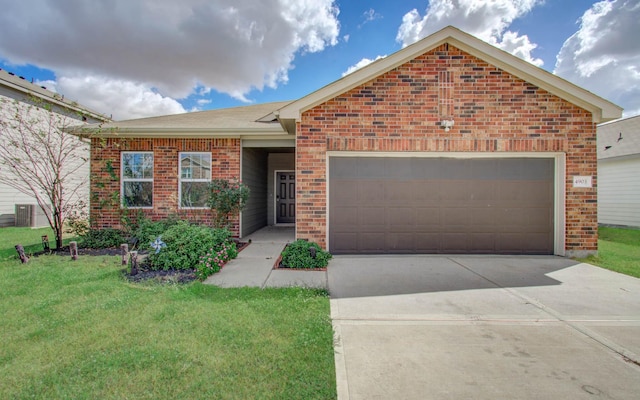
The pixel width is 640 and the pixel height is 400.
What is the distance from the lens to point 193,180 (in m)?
8.67

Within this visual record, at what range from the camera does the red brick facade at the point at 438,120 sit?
263 inches

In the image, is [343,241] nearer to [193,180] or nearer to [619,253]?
[193,180]

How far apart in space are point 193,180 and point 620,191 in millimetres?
16668

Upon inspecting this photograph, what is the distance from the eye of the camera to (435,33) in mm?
6570

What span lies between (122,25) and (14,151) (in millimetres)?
6393

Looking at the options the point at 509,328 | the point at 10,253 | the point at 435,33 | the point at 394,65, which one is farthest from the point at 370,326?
the point at 10,253

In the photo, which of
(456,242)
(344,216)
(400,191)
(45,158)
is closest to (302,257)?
(344,216)

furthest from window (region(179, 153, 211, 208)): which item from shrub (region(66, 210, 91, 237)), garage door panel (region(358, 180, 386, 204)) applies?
garage door panel (region(358, 180, 386, 204))

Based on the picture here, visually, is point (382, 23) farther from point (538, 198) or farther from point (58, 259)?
point (58, 259)

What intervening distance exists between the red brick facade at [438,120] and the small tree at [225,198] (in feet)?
7.91

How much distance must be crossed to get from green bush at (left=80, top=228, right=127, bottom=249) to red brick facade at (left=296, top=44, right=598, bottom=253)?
513 cm

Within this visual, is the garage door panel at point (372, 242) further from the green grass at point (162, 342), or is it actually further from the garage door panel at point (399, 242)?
the green grass at point (162, 342)

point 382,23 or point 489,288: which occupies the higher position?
point 382,23

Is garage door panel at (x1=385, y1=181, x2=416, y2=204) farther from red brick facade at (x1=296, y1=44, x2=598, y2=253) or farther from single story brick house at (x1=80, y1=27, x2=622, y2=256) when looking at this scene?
red brick facade at (x1=296, y1=44, x2=598, y2=253)
